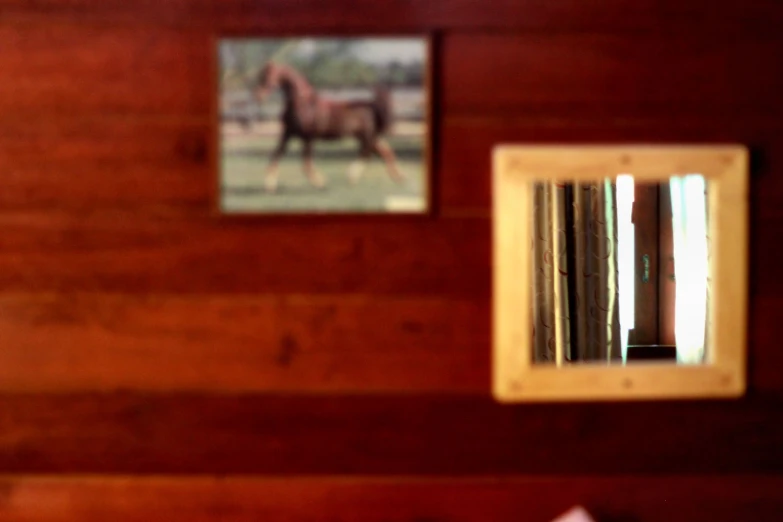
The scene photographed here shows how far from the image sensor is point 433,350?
48.1 inches

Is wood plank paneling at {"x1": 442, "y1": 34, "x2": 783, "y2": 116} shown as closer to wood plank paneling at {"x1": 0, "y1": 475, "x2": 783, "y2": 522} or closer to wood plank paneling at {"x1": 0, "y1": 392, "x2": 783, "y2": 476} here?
wood plank paneling at {"x1": 0, "y1": 392, "x2": 783, "y2": 476}

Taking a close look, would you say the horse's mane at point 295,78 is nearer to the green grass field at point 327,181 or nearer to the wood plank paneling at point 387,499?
the green grass field at point 327,181

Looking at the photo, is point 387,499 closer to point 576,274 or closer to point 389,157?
point 389,157

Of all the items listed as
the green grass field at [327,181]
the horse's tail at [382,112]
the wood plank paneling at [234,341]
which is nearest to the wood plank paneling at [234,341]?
the wood plank paneling at [234,341]

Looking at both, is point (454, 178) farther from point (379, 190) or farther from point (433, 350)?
point (433, 350)

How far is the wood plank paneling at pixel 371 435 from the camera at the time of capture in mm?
1220

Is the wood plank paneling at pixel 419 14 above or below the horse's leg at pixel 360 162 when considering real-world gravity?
above

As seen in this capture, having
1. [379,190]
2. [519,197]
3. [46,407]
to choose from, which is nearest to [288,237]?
[379,190]

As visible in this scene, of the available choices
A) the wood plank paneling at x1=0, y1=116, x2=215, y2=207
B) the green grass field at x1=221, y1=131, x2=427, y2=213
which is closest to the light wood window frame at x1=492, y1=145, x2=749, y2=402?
the green grass field at x1=221, y1=131, x2=427, y2=213

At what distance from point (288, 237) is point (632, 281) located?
808mm

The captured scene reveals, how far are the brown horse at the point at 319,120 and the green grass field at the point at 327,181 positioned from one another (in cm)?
1

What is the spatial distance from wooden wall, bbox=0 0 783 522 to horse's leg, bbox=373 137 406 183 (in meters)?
0.08

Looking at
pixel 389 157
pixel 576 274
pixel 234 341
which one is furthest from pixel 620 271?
pixel 234 341

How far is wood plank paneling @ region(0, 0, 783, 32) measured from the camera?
118 cm
